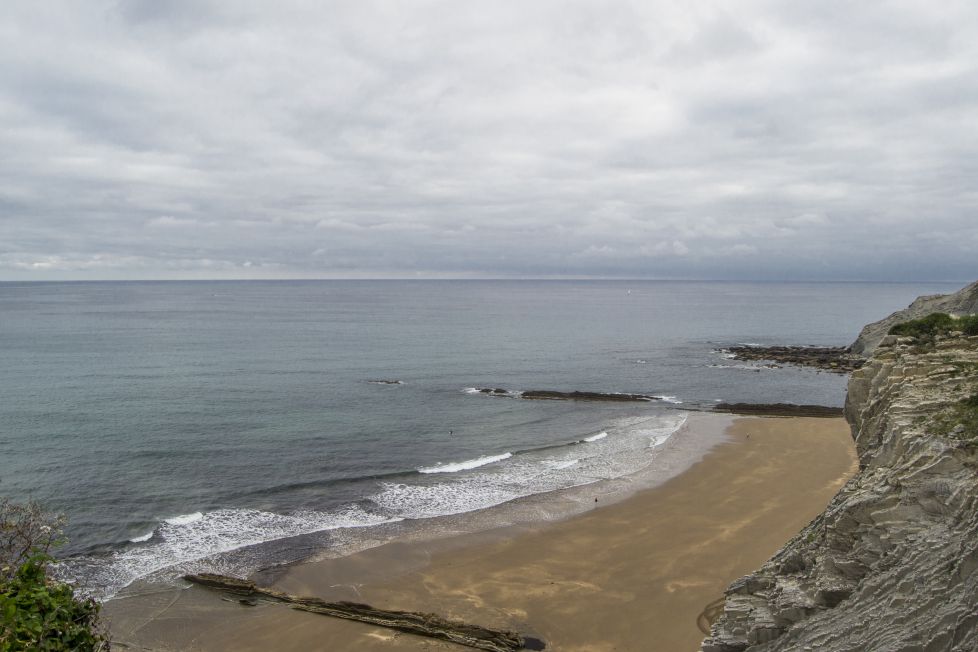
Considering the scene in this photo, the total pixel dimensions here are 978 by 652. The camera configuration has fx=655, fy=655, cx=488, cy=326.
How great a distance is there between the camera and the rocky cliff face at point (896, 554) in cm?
1118

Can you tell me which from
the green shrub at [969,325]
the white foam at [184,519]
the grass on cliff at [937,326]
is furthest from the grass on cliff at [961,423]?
the white foam at [184,519]

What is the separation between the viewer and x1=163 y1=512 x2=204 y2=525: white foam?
31.9 m

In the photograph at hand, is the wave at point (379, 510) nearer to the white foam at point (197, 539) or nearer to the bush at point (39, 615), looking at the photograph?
the white foam at point (197, 539)

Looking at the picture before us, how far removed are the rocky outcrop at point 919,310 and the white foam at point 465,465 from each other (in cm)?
3171

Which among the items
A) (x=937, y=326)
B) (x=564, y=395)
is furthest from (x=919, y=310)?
(x=937, y=326)

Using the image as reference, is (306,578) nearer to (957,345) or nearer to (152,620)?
(152,620)

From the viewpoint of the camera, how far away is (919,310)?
7175cm

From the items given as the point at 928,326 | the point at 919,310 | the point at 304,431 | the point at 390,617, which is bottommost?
the point at 390,617

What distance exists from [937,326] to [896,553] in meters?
12.0

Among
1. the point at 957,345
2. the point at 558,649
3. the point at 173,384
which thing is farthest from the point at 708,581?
the point at 173,384

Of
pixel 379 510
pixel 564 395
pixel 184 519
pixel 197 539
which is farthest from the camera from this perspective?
pixel 564 395

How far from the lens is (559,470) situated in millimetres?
41812

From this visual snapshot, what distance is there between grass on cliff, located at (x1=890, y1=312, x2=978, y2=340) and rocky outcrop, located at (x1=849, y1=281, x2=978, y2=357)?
2680cm

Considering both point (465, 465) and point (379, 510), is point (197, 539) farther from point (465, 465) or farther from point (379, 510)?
point (465, 465)
